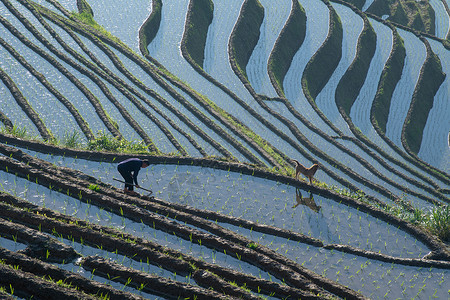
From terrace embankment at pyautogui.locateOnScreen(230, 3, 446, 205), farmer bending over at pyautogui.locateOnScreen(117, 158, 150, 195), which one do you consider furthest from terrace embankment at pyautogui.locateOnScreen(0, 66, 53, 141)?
terrace embankment at pyautogui.locateOnScreen(230, 3, 446, 205)

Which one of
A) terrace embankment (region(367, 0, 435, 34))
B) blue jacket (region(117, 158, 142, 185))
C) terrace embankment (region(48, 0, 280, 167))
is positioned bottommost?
blue jacket (region(117, 158, 142, 185))

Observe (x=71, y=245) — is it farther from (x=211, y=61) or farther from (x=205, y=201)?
(x=211, y=61)

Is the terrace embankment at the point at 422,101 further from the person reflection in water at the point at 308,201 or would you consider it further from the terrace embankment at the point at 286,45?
the person reflection in water at the point at 308,201

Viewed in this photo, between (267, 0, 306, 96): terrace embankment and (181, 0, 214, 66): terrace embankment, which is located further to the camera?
(267, 0, 306, 96): terrace embankment

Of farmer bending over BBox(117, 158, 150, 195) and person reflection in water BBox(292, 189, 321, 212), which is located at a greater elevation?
farmer bending over BBox(117, 158, 150, 195)

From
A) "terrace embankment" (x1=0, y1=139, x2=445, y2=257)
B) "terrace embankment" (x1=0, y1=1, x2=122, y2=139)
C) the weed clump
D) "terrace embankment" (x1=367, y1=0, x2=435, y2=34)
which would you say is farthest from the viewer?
"terrace embankment" (x1=367, y1=0, x2=435, y2=34)

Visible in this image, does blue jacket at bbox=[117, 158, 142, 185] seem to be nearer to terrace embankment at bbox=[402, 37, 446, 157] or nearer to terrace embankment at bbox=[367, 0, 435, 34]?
terrace embankment at bbox=[402, 37, 446, 157]

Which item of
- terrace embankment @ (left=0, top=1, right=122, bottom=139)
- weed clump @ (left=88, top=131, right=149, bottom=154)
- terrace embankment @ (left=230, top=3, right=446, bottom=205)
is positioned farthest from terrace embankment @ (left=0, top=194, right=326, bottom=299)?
terrace embankment @ (left=230, top=3, right=446, bottom=205)

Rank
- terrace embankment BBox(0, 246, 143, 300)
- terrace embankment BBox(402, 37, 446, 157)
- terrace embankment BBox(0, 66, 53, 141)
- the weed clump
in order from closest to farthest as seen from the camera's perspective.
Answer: terrace embankment BBox(0, 246, 143, 300) → the weed clump → terrace embankment BBox(0, 66, 53, 141) → terrace embankment BBox(402, 37, 446, 157)

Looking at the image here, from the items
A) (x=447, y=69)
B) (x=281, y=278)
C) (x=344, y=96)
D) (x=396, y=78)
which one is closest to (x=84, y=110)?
(x=281, y=278)
